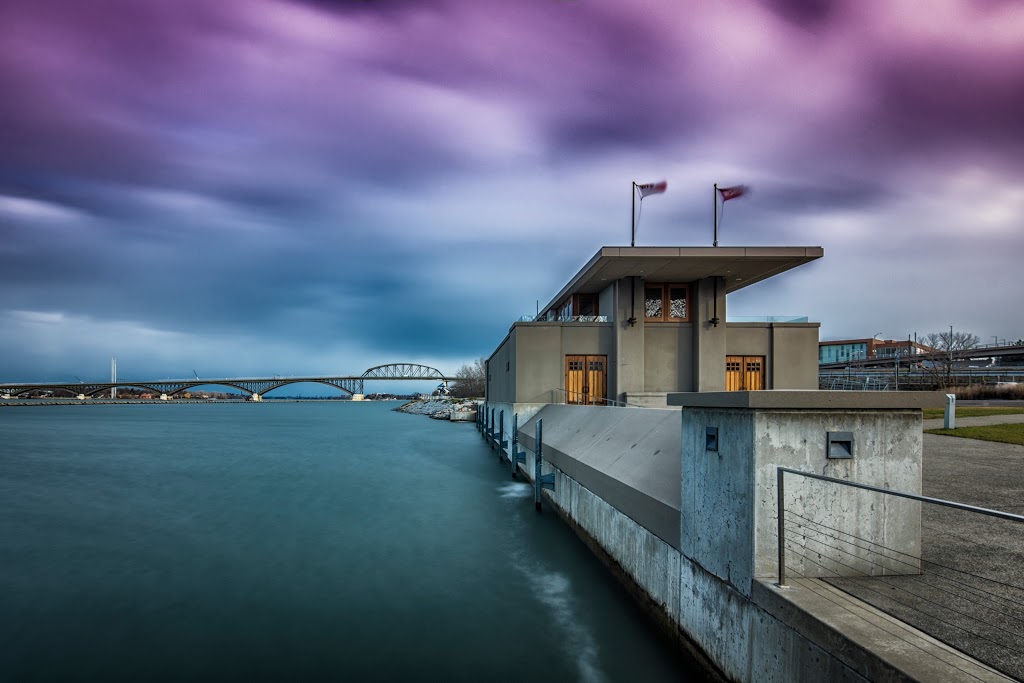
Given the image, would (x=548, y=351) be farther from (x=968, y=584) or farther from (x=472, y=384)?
(x=472, y=384)

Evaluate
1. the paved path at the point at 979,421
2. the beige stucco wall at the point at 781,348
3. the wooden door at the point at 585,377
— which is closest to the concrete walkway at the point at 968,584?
the paved path at the point at 979,421

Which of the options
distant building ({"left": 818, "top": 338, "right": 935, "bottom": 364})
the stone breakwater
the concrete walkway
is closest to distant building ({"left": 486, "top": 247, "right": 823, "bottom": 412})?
the concrete walkway

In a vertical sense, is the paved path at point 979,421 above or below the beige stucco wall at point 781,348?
below

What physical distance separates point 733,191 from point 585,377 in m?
9.30

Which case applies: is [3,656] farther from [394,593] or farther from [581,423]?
[581,423]

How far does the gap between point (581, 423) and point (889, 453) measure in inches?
396

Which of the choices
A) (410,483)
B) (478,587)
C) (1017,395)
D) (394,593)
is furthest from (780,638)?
(1017,395)

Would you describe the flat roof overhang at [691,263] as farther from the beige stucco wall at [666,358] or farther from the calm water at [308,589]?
the calm water at [308,589]

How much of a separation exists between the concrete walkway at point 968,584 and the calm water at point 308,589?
2.70 meters

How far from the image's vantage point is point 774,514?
4730mm

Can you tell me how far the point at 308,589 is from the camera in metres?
10.3

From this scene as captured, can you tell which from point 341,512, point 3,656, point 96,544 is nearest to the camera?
point 3,656

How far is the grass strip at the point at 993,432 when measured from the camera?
1316cm

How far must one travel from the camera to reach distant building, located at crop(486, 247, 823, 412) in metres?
22.7
